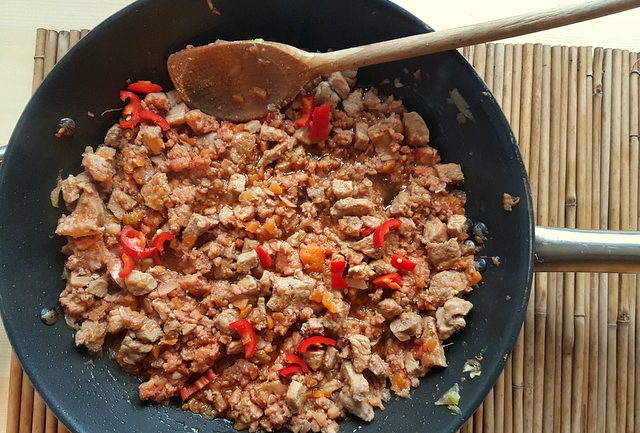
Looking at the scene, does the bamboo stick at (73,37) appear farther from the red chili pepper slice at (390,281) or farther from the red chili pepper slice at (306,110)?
the red chili pepper slice at (390,281)

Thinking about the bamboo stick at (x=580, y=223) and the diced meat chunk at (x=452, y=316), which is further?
the bamboo stick at (x=580, y=223)

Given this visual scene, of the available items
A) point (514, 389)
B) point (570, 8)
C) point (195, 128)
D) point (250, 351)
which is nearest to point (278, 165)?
point (195, 128)

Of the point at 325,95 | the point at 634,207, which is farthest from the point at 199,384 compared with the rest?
the point at 634,207

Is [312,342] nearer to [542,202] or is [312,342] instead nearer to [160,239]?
[160,239]

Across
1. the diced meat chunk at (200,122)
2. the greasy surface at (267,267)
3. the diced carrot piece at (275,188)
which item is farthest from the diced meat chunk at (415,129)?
the diced meat chunk at (200,122)

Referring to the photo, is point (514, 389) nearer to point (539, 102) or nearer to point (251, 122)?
point (539, 102)

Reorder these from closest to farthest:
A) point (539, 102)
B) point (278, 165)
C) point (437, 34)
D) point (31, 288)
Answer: point (437, 34)
point (31, 288)
point (278, 165)
point (539, 102)
